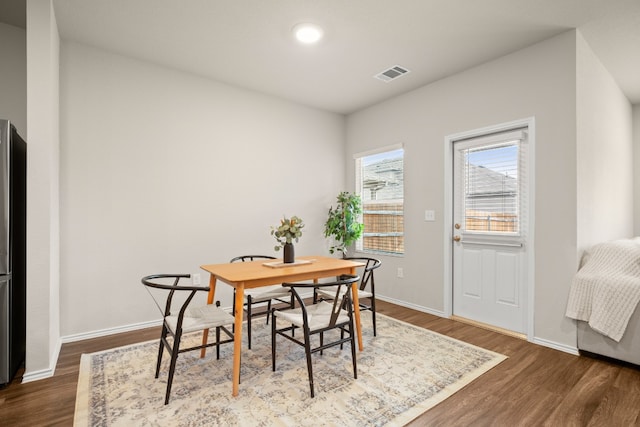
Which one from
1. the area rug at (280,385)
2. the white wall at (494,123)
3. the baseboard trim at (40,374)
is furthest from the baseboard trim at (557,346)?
the baseboard trim at (40,374)

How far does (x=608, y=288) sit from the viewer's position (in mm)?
2613

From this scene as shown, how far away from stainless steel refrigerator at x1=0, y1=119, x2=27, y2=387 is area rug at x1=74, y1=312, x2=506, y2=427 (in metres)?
0.45

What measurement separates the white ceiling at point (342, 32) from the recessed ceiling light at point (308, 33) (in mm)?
65

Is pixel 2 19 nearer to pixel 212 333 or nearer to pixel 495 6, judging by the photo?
pixel 212 333

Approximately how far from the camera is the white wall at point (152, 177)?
312 cm

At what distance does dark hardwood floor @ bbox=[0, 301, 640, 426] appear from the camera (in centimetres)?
193

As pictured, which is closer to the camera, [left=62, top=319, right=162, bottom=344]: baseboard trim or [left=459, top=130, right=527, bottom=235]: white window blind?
[left=62, top=319, right=162, bottom=344]: baseboard trim

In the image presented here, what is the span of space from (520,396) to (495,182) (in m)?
2.08

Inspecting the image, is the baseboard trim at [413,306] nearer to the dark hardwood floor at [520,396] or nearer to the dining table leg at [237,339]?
the dark hardwood floor at [520,396]

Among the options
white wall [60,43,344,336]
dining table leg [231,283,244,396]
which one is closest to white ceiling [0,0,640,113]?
white wall [60,43,344,336]

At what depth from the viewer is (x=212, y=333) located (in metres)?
3.28

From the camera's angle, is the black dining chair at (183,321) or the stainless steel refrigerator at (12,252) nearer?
the black dining chair at (183,321)

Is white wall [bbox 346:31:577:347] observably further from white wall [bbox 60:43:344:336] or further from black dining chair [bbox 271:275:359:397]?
black dining chair [bbox 271:275:359:397]

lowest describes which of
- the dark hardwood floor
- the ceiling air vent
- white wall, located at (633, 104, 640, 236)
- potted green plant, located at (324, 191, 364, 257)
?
the dark hardwood floor
